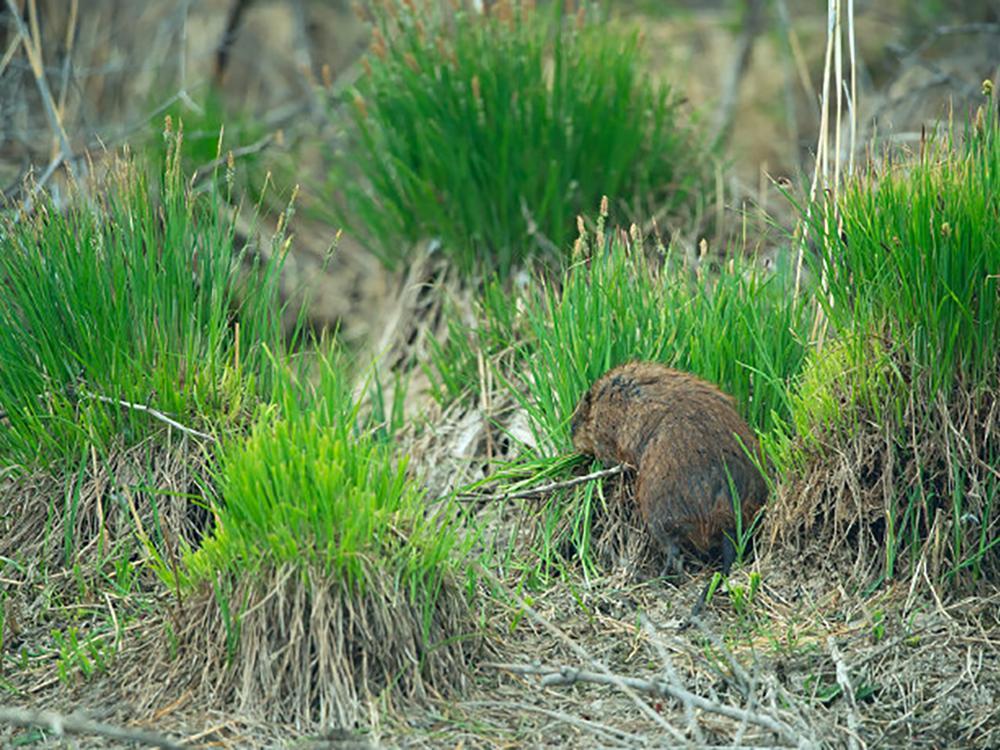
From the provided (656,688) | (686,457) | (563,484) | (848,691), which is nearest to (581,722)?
(656,688)

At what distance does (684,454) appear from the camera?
3.53 m

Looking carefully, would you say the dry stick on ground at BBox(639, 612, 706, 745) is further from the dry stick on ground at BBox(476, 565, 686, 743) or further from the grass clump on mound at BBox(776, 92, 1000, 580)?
the grass clump on mound at BBox(776, 92, 1000, 580)

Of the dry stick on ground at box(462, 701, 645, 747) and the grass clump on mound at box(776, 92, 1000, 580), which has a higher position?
the grass clump on mound at box(776, 92, 1000, 580)

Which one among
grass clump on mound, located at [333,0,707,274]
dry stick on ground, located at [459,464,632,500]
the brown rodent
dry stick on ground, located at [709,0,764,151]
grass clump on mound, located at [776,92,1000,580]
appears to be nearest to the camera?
grass clump on mound, located at [776,92,1000,580]

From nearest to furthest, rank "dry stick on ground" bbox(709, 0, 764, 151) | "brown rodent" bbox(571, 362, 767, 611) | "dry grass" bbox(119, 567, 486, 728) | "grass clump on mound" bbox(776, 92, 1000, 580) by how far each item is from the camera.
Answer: "dry grass" bbox(119, 567, 486, 728) < "grass clump on mound" bbox(776, 92, 1000, 580) < "brown rodent" bbox(571, 362, 767, 611) < "dry stick on ground" bbox(709, 0, 764, 151)

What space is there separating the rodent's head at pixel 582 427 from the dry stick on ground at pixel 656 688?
841 mm

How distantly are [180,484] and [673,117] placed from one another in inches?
113

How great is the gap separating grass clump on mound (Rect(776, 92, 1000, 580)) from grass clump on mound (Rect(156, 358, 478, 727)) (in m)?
1.08

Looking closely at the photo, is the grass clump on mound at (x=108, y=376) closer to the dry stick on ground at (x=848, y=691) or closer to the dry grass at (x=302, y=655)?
the dry grass at (x=302, y=655)

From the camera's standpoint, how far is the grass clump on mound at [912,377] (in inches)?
129

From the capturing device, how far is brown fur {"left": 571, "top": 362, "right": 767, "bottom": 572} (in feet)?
11.5

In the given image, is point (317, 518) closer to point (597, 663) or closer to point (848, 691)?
point (597, 663)

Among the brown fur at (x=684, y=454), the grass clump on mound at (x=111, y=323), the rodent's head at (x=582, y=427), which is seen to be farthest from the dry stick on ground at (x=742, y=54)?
A: the grass clump on mound at (x=111, y=323)

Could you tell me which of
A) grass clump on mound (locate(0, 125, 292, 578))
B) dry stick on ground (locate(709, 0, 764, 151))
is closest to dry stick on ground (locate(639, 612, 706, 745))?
grass clump on mound (locate(0, 125, 292, 578))
